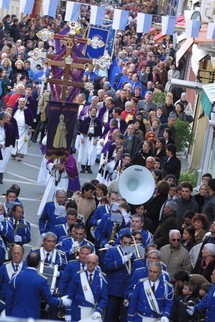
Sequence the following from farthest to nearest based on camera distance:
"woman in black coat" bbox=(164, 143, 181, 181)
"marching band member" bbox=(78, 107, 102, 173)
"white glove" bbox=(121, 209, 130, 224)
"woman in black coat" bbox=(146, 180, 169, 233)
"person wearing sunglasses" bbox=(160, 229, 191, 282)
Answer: "marching band member" bbox=(78, 107, 102, 173), "woman in black coat" bbox=(164, 143, 181, 181), "woman in black coat" bbox=(146, 180, 169, 233), "white glove" bbox=(121, 209, 130, 224), "person wearing sunglasses" bbox=(160, 229, 191, 282)

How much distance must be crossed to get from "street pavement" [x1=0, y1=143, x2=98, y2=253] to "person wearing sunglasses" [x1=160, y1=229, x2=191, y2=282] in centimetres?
442

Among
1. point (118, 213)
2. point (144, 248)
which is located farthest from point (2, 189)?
point (144, 248)

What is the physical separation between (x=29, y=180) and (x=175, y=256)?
32.7ft

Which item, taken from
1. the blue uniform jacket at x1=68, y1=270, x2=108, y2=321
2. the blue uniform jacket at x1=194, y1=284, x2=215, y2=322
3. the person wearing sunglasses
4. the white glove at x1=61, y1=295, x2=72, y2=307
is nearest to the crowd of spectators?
the person wearing sunglasses

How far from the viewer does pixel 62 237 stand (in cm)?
1872

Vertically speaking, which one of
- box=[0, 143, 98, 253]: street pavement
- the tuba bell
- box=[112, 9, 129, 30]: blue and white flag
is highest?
box=[112, 9, 129, 30]: blue and white flag

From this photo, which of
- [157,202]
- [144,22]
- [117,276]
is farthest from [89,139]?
[117,276]

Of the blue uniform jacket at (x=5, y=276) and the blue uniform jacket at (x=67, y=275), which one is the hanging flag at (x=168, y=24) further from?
the blue uniform jacket at (x=5, y=276)

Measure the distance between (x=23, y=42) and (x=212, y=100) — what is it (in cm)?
2178

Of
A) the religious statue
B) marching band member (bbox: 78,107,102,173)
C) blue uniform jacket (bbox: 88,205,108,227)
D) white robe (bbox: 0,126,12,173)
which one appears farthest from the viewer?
marching band member (bbox: 78,107,102,173)

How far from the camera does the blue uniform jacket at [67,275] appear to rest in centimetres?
1659

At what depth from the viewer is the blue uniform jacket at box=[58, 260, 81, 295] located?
54.4 ft

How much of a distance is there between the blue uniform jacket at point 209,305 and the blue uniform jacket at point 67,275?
1.44 metres

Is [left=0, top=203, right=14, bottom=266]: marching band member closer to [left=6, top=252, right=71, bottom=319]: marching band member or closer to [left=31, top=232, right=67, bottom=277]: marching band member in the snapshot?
[left=31, top=232, right=67, bottom=277]: marching band member
